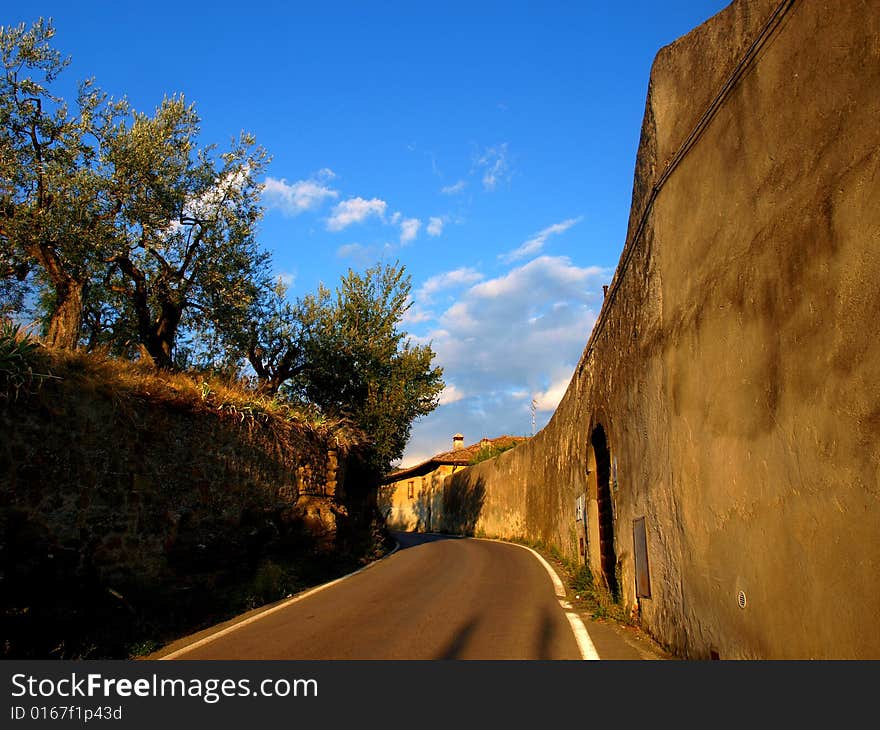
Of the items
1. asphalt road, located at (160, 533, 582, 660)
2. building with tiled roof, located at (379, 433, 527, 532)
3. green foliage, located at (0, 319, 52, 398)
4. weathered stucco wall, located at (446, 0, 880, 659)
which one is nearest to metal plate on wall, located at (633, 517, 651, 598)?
weathered stucco wall, located at (446, 0, 880, 659)

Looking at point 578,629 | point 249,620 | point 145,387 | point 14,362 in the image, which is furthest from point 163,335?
point 578,629

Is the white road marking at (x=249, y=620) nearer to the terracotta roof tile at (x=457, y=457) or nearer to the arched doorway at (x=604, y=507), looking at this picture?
the arched doorway at (x=604, y=507)

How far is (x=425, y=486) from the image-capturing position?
49844mm

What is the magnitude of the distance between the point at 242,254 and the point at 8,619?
13.2 metres

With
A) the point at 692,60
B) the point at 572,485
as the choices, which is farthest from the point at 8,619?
the point at 572,485

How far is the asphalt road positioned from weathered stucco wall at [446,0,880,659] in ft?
5.00

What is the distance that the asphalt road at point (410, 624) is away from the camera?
6.38m

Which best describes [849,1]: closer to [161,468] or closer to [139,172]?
[161,468]

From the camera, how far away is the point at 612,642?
6871 millimetres

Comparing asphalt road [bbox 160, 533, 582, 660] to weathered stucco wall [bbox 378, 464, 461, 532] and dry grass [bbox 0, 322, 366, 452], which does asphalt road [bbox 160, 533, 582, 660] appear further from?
weathered stucco wall [bbox 378, 464, 461, 532]

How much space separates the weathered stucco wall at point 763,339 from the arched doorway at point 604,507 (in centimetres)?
244

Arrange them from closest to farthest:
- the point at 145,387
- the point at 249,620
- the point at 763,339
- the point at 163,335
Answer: the point at 763,339 → the point at 249,620 → the point at 145,387 → the point at 163,335

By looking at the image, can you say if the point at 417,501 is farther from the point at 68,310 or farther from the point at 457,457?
the point at 68,310

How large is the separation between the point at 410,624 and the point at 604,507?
455 cm
